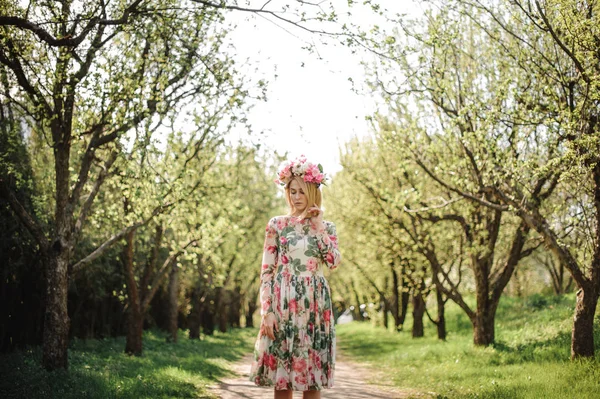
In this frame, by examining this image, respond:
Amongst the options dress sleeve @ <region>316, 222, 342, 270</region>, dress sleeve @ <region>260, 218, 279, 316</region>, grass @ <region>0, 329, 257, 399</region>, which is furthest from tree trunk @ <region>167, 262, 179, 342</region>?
dress sleeve @ <region>316, 222, 342, 270</region>

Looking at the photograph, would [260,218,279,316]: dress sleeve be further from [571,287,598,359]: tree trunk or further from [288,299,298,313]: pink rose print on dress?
[571,287,598,359]: tree trunk

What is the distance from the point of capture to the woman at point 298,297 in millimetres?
5582

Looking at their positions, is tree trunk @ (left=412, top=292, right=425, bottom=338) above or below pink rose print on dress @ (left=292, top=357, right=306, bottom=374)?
below

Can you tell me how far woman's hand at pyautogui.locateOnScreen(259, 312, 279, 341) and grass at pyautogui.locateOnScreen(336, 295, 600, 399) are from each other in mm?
4413

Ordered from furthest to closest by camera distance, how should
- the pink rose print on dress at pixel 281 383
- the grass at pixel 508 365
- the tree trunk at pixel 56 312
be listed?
the tree trunk at pixel 56 312 < the grass at pixel 508 365 < the pink rose print on dress at pixel 281 383

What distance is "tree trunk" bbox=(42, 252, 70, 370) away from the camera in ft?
35.6

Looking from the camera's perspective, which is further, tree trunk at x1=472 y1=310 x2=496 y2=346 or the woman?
tree trunk at x1=472 y1=310 x2=496 y2=346

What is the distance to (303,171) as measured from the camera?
581 cm

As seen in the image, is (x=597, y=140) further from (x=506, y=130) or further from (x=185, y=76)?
(x=185, y=76)

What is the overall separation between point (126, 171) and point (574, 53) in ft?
27.2

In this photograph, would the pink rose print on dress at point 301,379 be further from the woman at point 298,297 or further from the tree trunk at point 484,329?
the tree trunk at point 484,329

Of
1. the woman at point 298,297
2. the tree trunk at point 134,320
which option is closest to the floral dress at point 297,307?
the woman at point 298,297

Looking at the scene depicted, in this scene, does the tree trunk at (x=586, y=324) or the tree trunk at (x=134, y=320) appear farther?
the tree trunk at (x=134, y=320)

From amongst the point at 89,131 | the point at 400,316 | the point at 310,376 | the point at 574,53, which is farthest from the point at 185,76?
the point at 400,316
